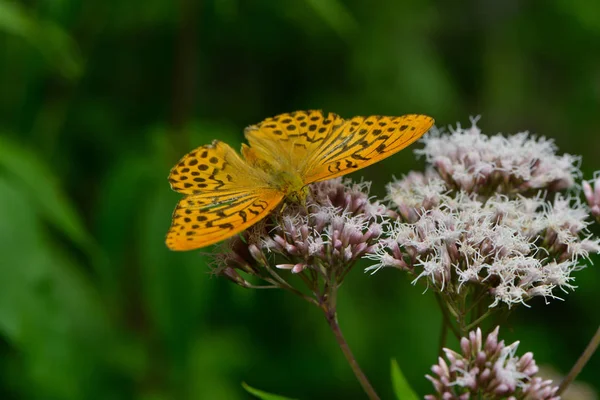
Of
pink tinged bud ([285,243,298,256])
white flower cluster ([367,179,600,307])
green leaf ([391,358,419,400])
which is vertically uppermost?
white flower cluster ([367,179,600,307])

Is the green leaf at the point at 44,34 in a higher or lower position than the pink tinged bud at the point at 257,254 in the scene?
higher

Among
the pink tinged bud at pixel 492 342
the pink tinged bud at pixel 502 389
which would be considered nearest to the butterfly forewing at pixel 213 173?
the pink tinged bud at pixel 492 342

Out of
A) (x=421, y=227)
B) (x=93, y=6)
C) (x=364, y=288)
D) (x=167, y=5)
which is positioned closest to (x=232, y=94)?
(x=167, y=5)

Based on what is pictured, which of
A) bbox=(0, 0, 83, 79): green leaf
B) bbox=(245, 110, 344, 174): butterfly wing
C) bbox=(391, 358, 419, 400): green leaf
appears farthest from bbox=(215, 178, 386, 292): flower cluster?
bbox=(0, 0, 83, 79): green leaf

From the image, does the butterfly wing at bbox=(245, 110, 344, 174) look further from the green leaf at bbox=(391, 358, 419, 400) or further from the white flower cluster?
the green leaf at bbox=(391, 358, 419, 400)

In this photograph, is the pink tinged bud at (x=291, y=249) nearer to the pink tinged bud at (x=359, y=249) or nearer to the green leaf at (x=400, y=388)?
the pink tinged bud at (x=359, y=249)
